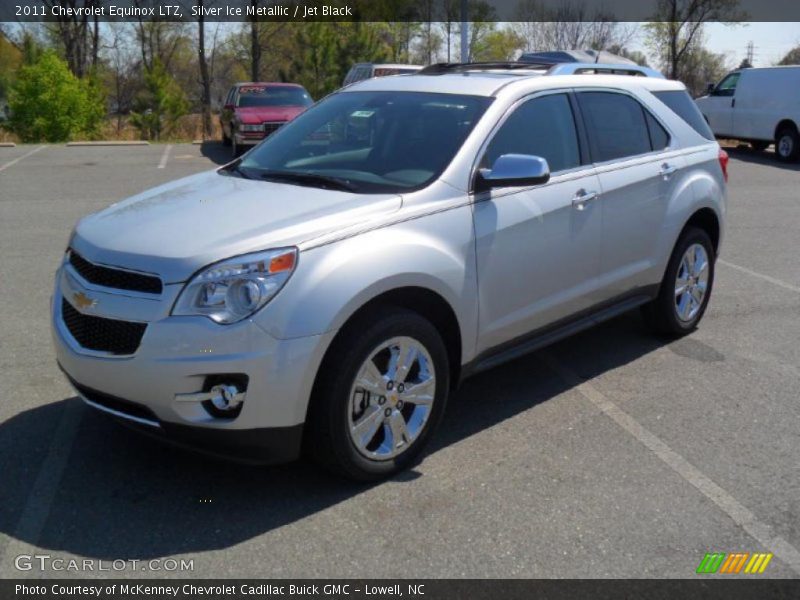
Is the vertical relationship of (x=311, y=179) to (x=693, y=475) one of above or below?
above

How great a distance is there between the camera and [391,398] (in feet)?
12.9

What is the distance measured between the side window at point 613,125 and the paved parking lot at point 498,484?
137cm

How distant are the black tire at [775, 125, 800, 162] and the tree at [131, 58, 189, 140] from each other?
2283cm

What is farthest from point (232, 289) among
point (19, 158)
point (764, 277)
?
point (19, 158)

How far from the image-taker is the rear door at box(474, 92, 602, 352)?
437cm

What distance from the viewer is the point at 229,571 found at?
3270 mm

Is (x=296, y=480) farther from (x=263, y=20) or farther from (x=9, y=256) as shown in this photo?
(x=263, y=20)

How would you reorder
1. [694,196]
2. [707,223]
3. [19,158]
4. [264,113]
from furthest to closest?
[264,113] < [19,158] < [707,223] < [694,196]

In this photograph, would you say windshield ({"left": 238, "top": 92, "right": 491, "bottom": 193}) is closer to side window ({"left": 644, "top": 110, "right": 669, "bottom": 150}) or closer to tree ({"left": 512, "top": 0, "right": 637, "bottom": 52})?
side window ({"left": 644, "top": 110, "right": 669, "bottom": 150})

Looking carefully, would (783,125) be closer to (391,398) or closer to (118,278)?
(391,398)

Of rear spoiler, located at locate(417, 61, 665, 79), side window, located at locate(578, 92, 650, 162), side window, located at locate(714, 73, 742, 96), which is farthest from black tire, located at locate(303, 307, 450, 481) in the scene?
side window, located at locate(714, 73, 742, 96)

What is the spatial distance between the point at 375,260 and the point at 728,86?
64.2 ft

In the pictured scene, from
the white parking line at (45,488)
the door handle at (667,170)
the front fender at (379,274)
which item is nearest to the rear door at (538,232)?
the front fender at (379,274)

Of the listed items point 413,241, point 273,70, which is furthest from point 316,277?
point 273,70
